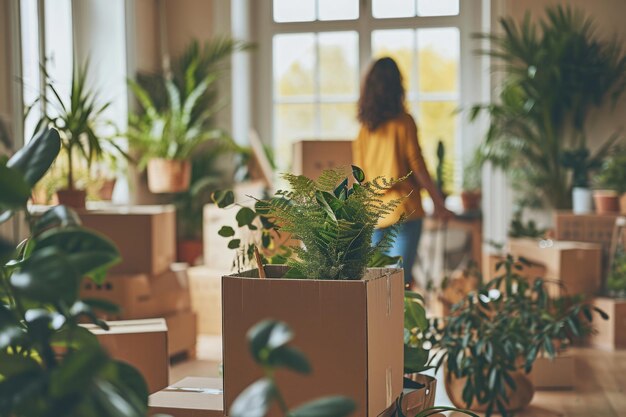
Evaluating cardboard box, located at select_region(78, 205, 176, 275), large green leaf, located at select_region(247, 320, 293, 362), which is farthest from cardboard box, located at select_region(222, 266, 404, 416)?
cardboard box, located at select_region(78, 205, 176, 275)

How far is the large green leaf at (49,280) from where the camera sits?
97 cm

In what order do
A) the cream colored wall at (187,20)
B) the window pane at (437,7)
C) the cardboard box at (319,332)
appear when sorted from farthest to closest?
the window pane at (437,7)
the cream colored wall at (187,20)
the cardboard box at (319,332)

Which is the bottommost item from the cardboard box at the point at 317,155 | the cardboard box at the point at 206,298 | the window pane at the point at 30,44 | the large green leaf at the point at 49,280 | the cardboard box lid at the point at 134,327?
the cardboard box at the point at 206,298

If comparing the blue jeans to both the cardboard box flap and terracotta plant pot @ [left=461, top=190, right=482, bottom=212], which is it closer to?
the cardboard box flap

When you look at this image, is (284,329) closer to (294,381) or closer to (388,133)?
(294,381)

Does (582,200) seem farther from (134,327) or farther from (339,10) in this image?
(134,327)

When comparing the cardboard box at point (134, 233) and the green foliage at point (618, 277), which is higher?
the cardboard box at point (134, 233)

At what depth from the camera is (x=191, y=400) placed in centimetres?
203

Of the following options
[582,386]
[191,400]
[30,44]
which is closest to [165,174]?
[30,44]

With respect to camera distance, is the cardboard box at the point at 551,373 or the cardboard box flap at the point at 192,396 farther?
the cardboard box at the point at 551,373

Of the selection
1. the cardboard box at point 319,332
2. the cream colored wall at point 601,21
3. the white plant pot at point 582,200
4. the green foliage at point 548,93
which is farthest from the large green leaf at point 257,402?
the cream colored wall at point 601,21

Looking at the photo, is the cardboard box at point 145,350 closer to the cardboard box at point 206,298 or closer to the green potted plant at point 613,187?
the cardboard box at point 206,298

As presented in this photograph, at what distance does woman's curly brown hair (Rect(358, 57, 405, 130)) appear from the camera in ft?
12.7

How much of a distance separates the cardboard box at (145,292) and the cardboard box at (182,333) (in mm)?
55
